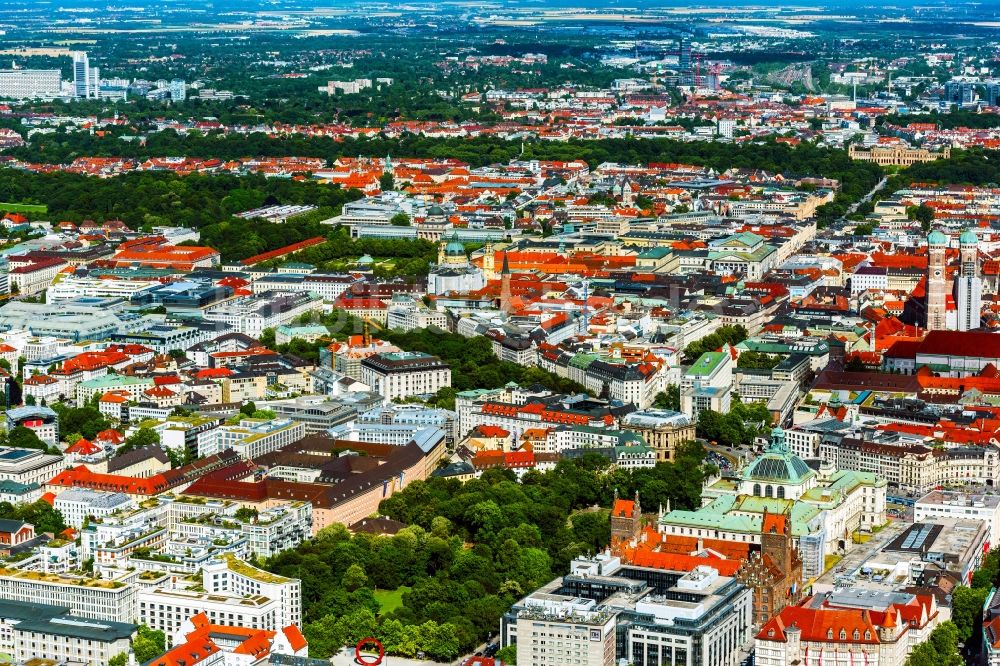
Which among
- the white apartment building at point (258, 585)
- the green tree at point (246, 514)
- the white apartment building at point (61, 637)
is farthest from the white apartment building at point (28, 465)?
the white apartment building at point (61, 637)

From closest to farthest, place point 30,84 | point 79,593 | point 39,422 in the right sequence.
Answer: point 79,593 < point 39,422 < point 30,84

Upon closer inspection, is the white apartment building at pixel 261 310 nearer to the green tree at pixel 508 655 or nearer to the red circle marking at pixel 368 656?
the red circle marking at pixel 368 656

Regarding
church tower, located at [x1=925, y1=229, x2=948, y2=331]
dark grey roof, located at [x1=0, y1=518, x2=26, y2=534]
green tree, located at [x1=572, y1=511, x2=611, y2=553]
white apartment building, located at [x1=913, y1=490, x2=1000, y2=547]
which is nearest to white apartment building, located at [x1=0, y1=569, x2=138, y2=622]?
dark grey roof, located at [x1=0, y1=518, x2=26, y2=534]

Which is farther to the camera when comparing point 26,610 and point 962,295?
point 962,295

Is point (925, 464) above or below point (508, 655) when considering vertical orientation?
above

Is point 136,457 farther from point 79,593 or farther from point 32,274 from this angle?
point 32,274

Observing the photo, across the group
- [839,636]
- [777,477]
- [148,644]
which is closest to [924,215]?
[777,477]

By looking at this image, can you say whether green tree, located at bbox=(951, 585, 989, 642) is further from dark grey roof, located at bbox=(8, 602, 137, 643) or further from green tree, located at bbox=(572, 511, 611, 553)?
dark grey roof, located at bbox=(8, 602, 137, 643)
